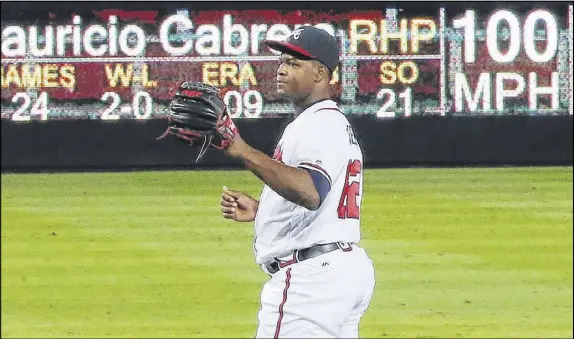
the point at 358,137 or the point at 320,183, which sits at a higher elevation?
the point at 320,183

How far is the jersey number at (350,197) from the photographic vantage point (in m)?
4.02

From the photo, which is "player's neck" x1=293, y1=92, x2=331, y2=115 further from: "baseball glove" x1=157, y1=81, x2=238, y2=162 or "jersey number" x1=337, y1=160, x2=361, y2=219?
"baseball glove" x1=157, y1=81, x2=238, y2=162

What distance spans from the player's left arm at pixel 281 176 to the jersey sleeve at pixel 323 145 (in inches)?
2.6

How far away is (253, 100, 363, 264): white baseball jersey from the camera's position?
3.95 m

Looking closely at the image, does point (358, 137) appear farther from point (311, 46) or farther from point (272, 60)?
point (311, 46)

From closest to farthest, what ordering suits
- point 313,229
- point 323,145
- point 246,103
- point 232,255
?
1. point 323,145
2. point 313,229
3. point 232,255
4. point 246,103

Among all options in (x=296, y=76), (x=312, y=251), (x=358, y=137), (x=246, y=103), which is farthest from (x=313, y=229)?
(x=358, y=137)

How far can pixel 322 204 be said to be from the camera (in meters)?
3.99

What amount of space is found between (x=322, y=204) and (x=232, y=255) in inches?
241

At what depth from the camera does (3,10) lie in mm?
11453

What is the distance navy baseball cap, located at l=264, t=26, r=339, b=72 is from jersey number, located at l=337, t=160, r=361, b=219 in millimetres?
307

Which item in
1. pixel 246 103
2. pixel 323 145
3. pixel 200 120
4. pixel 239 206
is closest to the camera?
pixel 200 120

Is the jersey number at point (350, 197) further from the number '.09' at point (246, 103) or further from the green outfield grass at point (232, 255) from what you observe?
the number '.09' at point (246, 103)

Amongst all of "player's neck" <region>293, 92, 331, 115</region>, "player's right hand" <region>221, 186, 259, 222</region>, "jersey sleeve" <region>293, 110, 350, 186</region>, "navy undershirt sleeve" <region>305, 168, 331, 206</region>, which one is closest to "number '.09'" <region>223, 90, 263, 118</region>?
"player's right hand" <region>221, 186, 259, 222</region>
